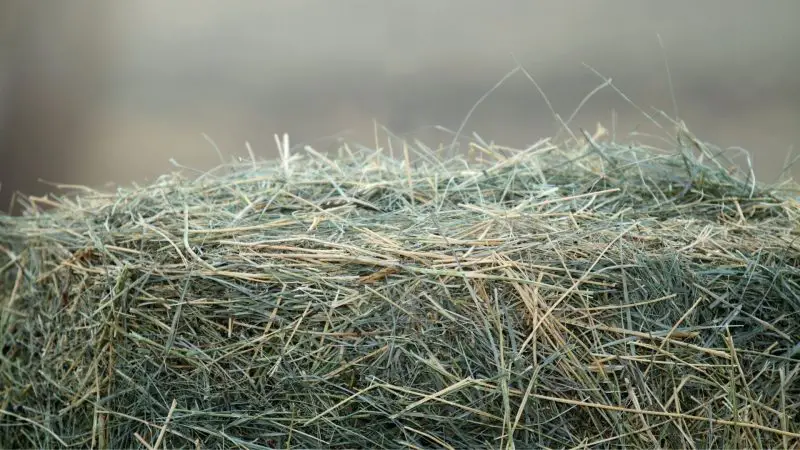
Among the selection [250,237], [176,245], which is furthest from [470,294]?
[176,245]

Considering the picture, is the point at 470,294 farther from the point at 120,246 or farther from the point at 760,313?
the point at 120,246

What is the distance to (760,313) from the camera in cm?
108

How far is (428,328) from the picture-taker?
1.06 metres

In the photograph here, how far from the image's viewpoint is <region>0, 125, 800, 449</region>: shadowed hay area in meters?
1.04

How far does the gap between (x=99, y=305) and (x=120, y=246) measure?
11 cm

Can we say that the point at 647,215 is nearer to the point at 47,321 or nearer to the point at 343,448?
the point at 343,448

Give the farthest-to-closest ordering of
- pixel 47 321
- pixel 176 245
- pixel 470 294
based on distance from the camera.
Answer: pixel 47 321, pixel 176 245, pixel 470 294

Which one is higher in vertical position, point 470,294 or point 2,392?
point 470,294

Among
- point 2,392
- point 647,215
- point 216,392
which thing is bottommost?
point 2,392

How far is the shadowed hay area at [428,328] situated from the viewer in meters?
1.04

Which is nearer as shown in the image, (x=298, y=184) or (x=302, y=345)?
(x=302, y=345)

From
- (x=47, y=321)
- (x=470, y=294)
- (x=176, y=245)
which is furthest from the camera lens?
(x=47, y=321)

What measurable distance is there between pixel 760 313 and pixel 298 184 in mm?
795

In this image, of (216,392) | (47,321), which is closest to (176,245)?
(216,392)
